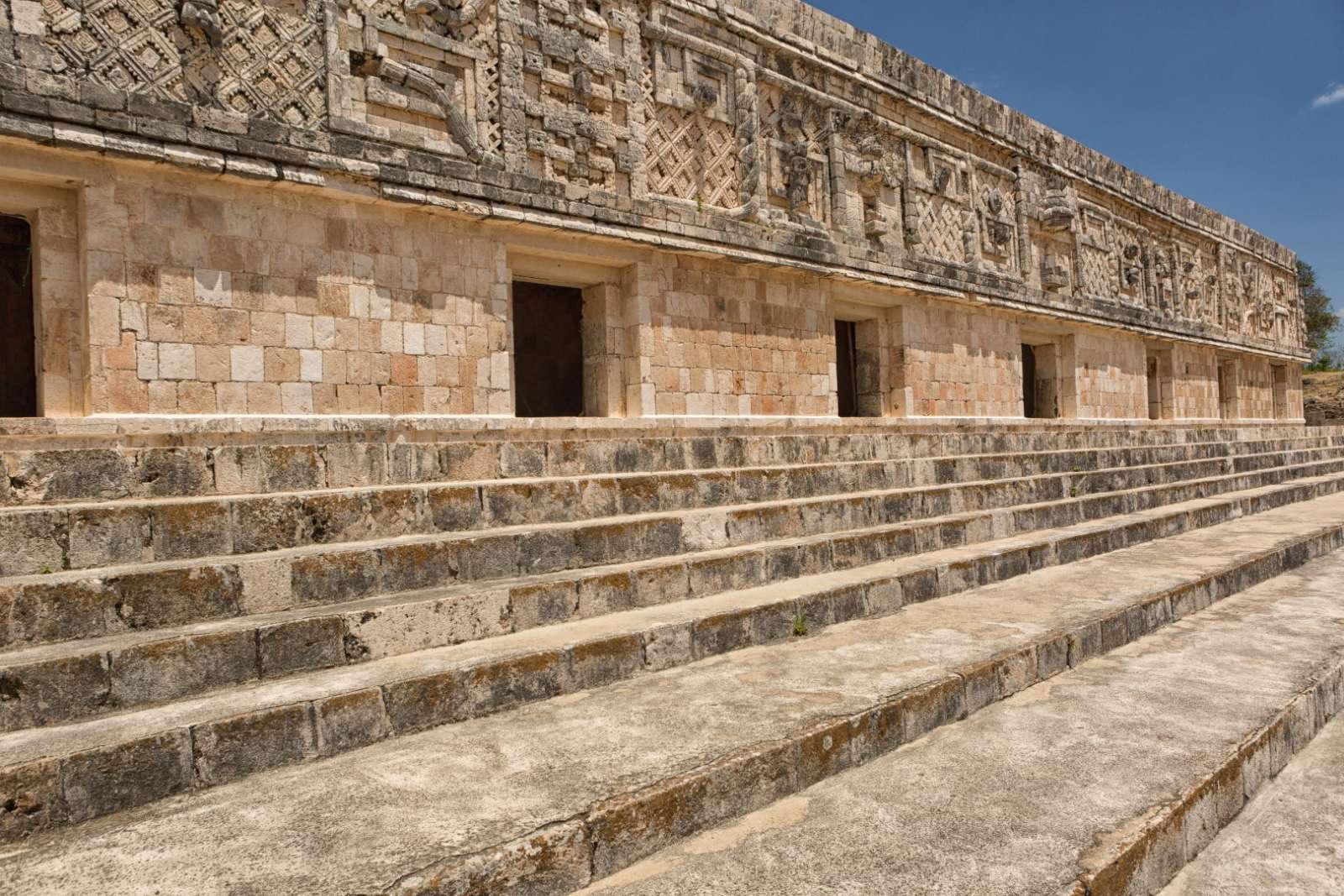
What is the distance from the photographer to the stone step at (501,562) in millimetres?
2855

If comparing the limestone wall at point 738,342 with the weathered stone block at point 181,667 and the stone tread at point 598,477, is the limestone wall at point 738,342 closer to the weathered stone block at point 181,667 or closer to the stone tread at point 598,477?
the stone tread at point 598,477

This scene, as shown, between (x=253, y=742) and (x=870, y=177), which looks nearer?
(x=253, y=742)

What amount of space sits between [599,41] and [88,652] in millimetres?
7896

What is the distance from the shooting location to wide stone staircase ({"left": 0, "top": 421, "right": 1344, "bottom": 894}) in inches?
81.2

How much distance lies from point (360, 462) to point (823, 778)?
10.4ft

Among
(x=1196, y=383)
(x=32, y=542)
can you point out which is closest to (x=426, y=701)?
(x=32, y=542)

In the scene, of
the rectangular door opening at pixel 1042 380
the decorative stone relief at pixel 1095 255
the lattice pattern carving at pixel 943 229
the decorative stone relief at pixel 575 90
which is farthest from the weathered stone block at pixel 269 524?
the decorative stone relief at pixel 1095 255

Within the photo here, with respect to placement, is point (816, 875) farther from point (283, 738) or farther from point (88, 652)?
point (88, 652)

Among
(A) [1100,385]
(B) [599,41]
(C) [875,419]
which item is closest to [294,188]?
(B) [599,41]

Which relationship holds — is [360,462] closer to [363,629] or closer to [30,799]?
[363,629]

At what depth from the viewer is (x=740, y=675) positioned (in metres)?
3.31

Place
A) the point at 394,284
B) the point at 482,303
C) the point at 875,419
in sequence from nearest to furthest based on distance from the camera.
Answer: the point at 394,284 → the point at 482,303 → the point at 875,419

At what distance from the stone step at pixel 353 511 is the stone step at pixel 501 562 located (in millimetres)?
186

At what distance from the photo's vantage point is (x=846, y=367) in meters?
13.1
